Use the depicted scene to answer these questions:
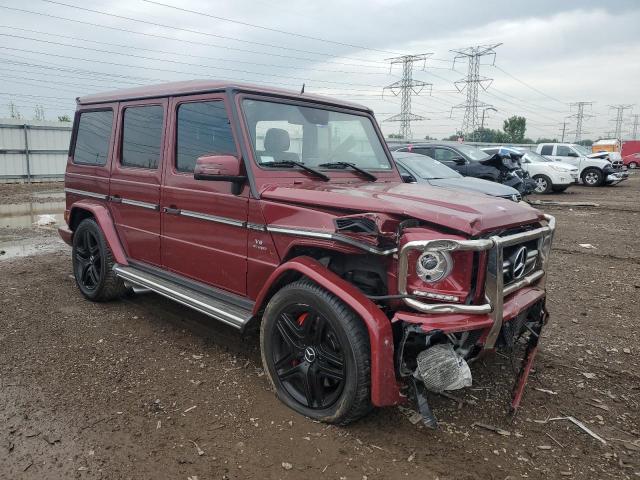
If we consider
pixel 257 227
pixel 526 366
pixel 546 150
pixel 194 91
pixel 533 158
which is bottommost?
pixel 526 366

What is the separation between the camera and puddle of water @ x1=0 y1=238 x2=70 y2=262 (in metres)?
7.23

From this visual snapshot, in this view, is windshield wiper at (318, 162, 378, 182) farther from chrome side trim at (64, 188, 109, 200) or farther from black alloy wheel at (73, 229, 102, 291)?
black alloy wheel at (73, 229, 102, 291)

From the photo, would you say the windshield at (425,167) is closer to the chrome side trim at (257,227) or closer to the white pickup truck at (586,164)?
the chrome side trim at (257,227)

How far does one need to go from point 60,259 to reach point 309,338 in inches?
209

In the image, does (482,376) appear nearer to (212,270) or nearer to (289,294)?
(289,294)

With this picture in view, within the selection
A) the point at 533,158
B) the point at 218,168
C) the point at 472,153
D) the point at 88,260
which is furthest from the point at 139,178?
the point at 533,158

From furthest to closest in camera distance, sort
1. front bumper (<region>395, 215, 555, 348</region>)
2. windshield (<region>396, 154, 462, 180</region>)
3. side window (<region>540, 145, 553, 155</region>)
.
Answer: side window (<region>540, 145, 553, 155</region>) → windshield (<region>396, 154, 462, 180</region>) → front bumper (<region>395, 215, 555, 348</region>)

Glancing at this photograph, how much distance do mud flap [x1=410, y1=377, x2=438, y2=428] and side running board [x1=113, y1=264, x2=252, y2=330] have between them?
1185 mm

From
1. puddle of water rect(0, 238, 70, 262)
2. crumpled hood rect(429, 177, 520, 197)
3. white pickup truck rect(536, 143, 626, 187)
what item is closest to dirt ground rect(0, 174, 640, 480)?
puddle of water rect(0, 238, 70, 262)

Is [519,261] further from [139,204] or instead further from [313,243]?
[139,204]

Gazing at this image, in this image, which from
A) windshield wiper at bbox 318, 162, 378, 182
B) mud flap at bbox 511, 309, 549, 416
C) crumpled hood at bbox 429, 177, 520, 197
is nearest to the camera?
mud flap at bbox 511, 309, 549, 416

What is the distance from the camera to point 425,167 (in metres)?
9.70

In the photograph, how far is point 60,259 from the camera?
693 centimetres

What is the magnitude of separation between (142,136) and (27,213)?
838cm
